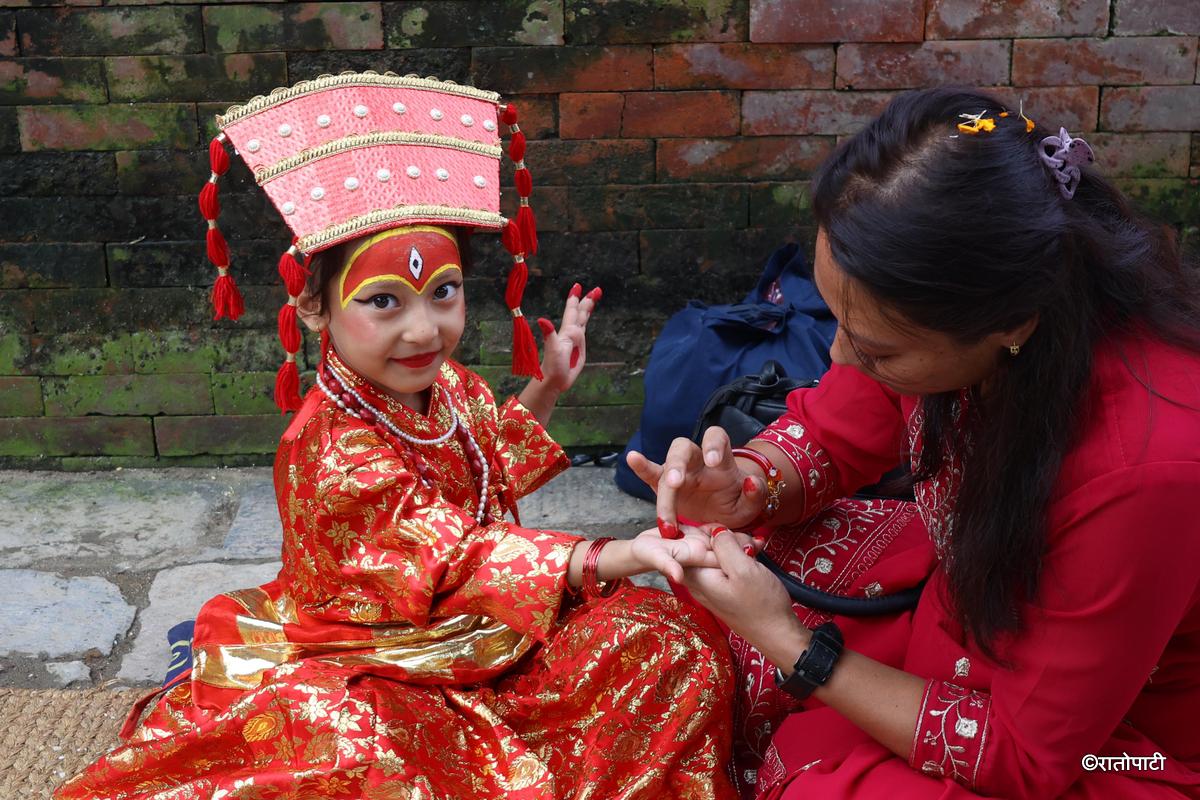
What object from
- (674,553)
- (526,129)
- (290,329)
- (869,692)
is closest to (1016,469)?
(869,692)

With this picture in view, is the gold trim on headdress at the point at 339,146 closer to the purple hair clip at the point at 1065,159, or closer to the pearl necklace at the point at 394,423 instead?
the pearl necklace at the point at 394,423

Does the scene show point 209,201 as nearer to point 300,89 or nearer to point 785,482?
point 300,89

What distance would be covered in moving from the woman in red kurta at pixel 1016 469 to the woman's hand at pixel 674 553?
0.03 m

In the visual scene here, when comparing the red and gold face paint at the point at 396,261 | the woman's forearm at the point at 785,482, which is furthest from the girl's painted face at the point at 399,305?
the woman's forearm at the point at 785,482

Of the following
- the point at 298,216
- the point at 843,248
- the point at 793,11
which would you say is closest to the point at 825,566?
the point at 843,248

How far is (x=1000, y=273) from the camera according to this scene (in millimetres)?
1607

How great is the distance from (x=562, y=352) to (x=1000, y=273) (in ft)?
3.69

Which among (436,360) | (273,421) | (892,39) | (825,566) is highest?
(892,39)

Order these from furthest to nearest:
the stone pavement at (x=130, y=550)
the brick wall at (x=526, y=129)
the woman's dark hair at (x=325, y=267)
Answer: the brick wall at (x=526, y=129) → the stone pavement at (x=130, y=550) → the woman's dark hair at (x=325, y=267)

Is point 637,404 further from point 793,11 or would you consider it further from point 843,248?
point 843,248

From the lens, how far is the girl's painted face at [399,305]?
2076 millimetres

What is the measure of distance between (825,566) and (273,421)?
91.0 inches

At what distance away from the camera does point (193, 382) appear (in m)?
3.98

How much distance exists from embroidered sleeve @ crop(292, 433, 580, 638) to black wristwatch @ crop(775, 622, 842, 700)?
430 millimetres
